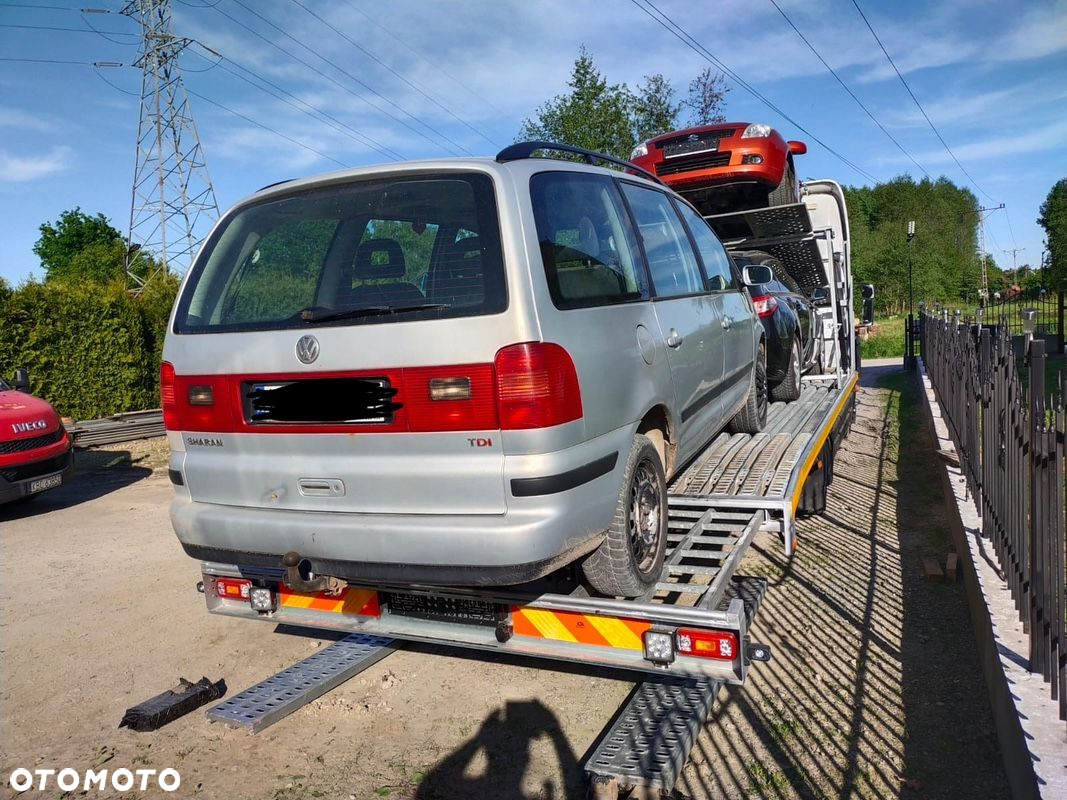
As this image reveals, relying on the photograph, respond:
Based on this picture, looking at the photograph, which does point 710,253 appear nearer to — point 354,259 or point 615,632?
point 354,259

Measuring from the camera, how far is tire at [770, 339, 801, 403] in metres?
7.62

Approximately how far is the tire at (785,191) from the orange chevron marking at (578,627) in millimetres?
6631

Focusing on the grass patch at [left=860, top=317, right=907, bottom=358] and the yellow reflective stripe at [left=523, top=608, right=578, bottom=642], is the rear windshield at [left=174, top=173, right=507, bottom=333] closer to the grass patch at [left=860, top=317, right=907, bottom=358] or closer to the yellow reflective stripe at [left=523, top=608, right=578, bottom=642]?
the yellow reflective stripe at [left=523, top=608, right=578, bottom=642]

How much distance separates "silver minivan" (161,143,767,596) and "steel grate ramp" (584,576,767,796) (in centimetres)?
47

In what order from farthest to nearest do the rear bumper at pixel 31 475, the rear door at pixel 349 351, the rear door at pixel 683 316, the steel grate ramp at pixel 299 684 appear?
1. the rear bumper at pixel 31 475
2. the rear door at pixel 683 316
3. the steel grate ramp at pixel 299 684
4. the rear door at pixel 349 351

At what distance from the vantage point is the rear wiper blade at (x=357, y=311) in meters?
2.96

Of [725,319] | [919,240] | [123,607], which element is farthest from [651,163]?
[919,240]

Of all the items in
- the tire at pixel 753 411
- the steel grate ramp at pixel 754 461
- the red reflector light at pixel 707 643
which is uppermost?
the tire at pixel 753 411

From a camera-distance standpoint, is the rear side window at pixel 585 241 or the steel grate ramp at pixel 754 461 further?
the steel grate ramp at pixel 754 461

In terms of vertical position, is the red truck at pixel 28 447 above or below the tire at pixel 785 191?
below

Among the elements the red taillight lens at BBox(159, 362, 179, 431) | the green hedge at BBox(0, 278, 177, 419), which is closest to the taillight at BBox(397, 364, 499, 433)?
the red taillight lens at BBox(159, 362, 179, 431)

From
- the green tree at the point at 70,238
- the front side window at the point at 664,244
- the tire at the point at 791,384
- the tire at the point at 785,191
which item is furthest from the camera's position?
the green tree at the point at 70,238

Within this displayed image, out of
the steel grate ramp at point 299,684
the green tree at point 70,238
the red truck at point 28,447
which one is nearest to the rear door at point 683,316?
the steel grate ramp at point 299,684

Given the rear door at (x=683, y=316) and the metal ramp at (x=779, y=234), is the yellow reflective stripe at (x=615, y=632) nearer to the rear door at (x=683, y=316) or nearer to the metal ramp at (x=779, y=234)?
the rear door at (x=683, y=316)
